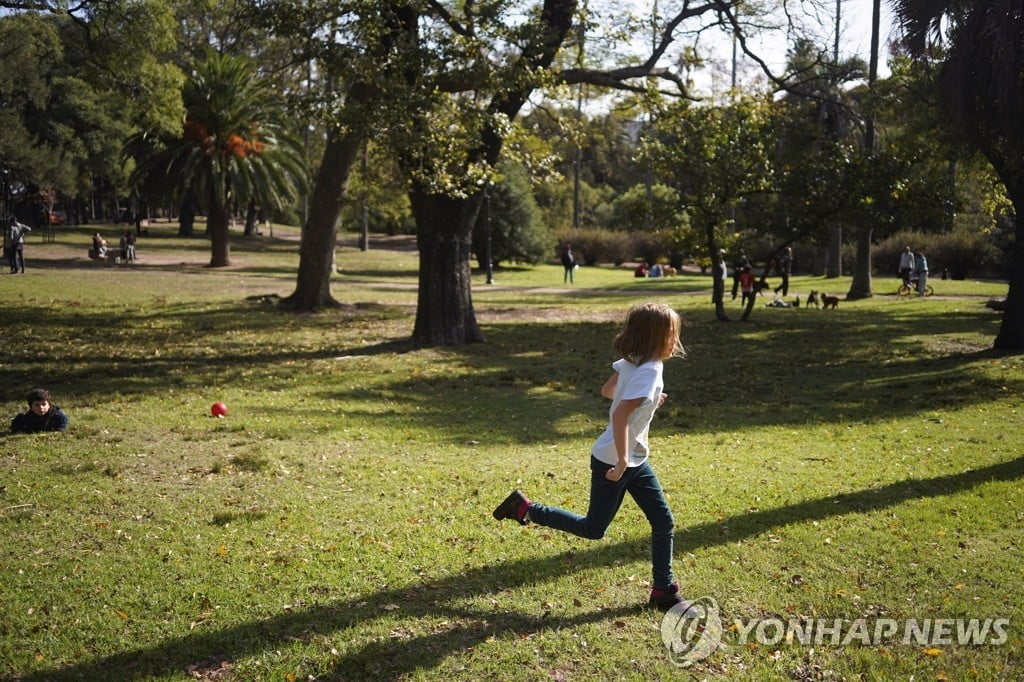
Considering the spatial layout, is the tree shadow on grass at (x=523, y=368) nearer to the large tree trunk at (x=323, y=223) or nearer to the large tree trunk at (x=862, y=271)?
the large tree trunk at (x=323, y=223)

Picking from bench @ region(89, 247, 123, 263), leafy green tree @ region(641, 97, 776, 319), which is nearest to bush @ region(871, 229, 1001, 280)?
leafy green tree @ region(641, 97, 776, 319)

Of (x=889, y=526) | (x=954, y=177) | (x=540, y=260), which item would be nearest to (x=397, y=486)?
(x=889, y=526)

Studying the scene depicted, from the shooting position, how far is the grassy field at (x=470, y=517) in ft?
14.8

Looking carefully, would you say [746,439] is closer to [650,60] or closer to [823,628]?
[823,628]

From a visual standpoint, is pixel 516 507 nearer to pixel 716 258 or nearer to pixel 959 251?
pixel 716 258

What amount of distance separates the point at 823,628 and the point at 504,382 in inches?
371

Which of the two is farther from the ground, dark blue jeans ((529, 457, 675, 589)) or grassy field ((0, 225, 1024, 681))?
dark blue jeans ((529, 457, 675, 589))

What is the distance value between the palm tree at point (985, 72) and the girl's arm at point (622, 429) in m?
12.2

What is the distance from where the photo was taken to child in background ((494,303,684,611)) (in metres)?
4.73

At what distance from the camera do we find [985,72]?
14188mm

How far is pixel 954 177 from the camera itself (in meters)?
21.4

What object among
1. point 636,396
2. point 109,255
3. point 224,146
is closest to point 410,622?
point 636,396

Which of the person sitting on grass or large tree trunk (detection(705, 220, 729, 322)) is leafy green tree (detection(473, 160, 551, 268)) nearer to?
large tree trunk (detection(705, 220, 729, 322))
